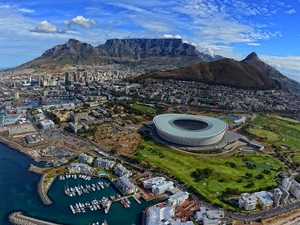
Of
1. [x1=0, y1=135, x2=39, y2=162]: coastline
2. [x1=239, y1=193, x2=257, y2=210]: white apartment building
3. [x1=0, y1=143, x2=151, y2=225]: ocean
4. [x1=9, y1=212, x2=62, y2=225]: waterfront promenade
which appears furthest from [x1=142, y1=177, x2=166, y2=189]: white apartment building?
[x1=0, y1=135, x2=39, y2=162]: coastline

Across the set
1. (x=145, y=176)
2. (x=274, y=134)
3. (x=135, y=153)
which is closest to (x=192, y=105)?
(x=274, y=134)

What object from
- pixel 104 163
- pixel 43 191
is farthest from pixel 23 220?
pixel 104 163

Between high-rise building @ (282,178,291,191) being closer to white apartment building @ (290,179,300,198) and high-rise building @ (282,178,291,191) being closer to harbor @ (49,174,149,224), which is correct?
white apartment building @ (290,179,300,198)

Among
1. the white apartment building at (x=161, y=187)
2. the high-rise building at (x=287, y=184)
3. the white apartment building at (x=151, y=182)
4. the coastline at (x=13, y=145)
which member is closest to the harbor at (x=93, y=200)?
the white apartment building at (x=151, y=182)

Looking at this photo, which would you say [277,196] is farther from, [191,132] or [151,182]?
[191,132]

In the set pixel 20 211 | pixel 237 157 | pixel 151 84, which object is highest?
pixel 151 84

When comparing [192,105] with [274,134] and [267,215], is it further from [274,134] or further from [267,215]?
[267,215]
